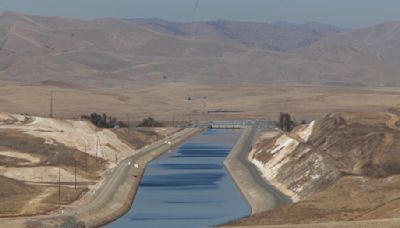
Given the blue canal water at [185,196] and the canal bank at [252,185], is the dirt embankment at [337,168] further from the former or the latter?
the blue canal water at [185,196]

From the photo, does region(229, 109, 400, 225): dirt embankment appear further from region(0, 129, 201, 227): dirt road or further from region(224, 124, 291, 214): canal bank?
region(0, 129, 201, 227): dirt road

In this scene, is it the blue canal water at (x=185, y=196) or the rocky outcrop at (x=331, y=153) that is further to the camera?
the rocky outcrop at (x=331, y=153)

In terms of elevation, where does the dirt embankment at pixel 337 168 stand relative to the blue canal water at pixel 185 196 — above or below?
above

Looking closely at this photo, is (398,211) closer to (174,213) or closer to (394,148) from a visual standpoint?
(174,213)

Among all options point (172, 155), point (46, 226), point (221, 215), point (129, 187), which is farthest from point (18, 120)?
point (46, 226)

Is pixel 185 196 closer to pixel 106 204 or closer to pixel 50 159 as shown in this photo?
pixel 106 204

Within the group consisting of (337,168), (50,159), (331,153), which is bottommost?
(50,159)

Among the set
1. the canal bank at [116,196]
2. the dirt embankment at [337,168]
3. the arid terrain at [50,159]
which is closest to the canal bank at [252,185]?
the dirt embankment at [337,168]

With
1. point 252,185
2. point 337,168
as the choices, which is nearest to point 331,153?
point 252,185

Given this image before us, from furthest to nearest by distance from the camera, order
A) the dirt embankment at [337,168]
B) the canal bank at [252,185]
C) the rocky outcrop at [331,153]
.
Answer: the rocky outcrop at [331,153], the canal bank at [252,185], the dirt embankment at [337,168]
